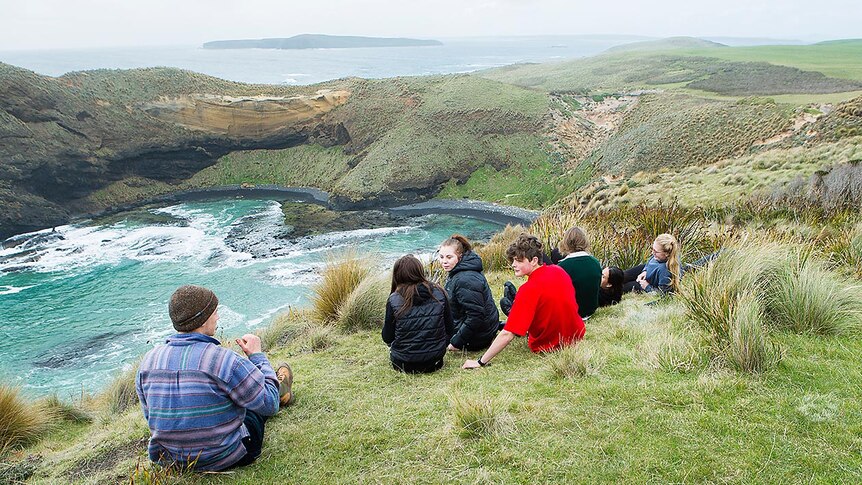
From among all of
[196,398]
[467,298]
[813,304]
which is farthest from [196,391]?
[813,304]

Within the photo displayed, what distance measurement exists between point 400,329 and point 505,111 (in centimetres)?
5135

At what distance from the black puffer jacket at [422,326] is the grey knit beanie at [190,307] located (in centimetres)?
194

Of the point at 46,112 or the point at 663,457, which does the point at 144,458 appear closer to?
the point at 663,457

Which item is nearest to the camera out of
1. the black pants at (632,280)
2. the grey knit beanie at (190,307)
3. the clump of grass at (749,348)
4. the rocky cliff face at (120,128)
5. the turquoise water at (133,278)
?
the grey knit beanie at (190,307)

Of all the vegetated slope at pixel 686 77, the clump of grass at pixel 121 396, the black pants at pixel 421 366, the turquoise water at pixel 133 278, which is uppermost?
the vegetated slope at pixel 686 77

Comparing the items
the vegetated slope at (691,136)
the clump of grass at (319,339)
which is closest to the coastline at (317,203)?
the vegetated slope at (691,136)

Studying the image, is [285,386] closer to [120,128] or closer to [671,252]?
[671,252]

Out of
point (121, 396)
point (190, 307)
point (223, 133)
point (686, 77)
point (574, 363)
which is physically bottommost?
point (121, 396)

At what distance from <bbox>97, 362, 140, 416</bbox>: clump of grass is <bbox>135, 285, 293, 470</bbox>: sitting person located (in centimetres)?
355

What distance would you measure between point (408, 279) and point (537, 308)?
1246mm

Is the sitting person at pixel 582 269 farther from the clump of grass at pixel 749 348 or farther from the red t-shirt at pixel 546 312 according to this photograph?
the clump of grass at pixel 749 348

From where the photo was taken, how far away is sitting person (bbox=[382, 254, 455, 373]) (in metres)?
4.89

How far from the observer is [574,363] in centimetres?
424

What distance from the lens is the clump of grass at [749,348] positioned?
12.5 feet
